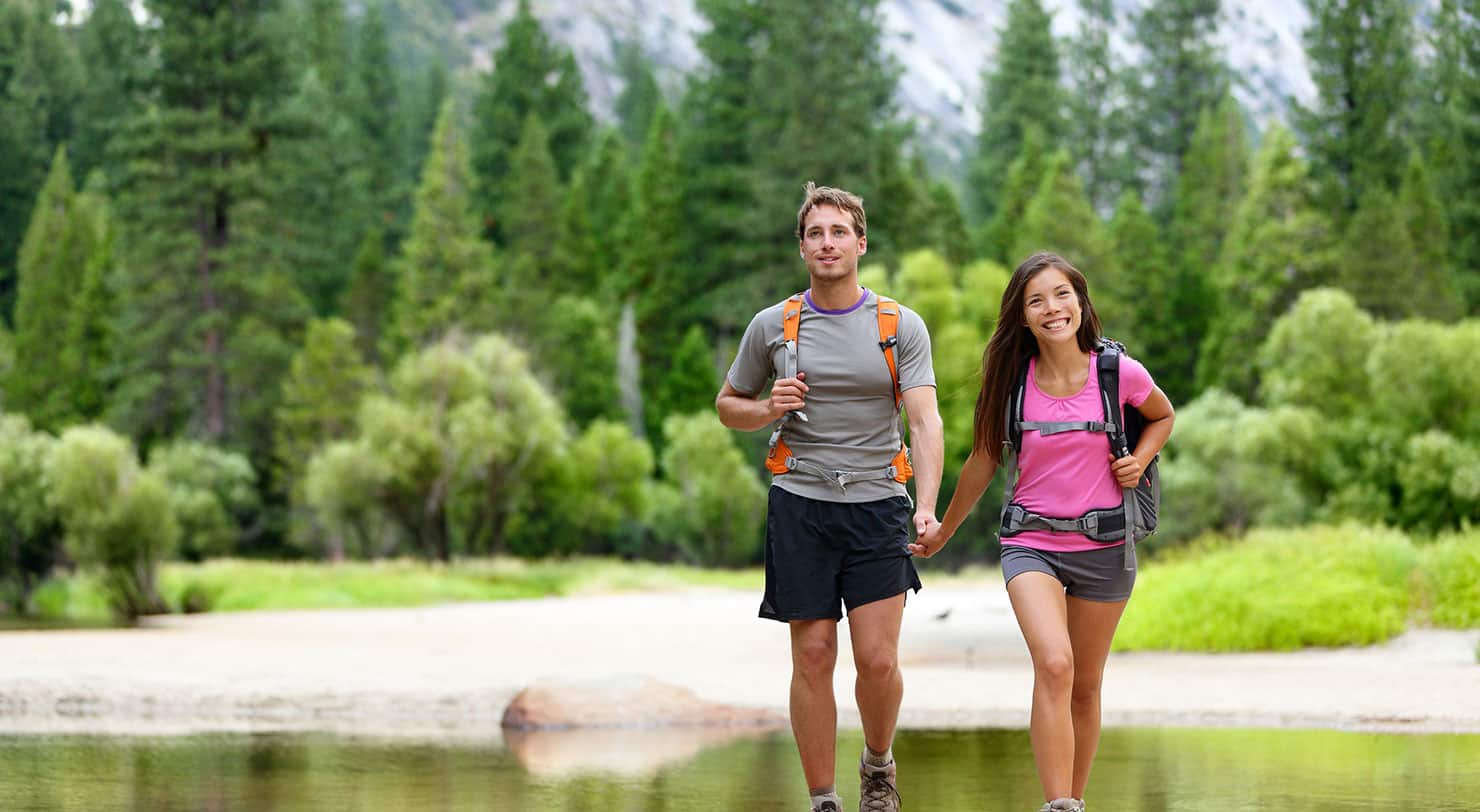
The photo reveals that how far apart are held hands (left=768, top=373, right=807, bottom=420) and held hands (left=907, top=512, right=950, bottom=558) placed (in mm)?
555

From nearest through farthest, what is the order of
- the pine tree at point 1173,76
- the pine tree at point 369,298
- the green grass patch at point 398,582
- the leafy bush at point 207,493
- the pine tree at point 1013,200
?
1. the green grass patch at point 398,582
2. the leafy bush at point 207,493
3. the pine tree at point 369,298
4. the pine tree at point 1013,200
5. the pine tree at point 1173,76

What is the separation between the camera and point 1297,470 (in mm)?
35500

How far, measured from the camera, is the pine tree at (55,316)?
2318 inches

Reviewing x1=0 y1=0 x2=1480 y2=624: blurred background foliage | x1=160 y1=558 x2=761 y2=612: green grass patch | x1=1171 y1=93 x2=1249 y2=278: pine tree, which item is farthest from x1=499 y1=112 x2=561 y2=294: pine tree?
x1=160 y1=558 x2=761 y2=612: green grass patch

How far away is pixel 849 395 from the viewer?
20.1 feet

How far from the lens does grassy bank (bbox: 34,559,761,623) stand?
32250 mm

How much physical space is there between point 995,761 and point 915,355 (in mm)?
3838

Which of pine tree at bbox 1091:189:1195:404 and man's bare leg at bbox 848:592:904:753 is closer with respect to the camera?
man's bare leg at bbox 848:592:904:753

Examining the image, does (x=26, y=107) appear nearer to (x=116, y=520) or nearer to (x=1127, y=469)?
(x=116, y=520)

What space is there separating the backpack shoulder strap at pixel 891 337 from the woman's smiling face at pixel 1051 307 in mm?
442

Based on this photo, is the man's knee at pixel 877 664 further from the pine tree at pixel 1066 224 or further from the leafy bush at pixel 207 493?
the pine tree at pixel 1066 224

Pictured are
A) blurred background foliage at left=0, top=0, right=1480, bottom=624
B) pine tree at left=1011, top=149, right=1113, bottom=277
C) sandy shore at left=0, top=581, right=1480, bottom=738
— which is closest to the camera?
sandy shore at left=0, top=581, right=1480, bottom=738

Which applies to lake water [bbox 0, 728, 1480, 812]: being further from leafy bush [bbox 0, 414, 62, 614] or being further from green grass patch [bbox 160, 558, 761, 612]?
leafy bush [bbox 0, 414, 62, 614]

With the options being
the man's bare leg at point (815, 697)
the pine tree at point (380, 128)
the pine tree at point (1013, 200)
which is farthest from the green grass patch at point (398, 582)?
the pine tree at point (380, 128)
